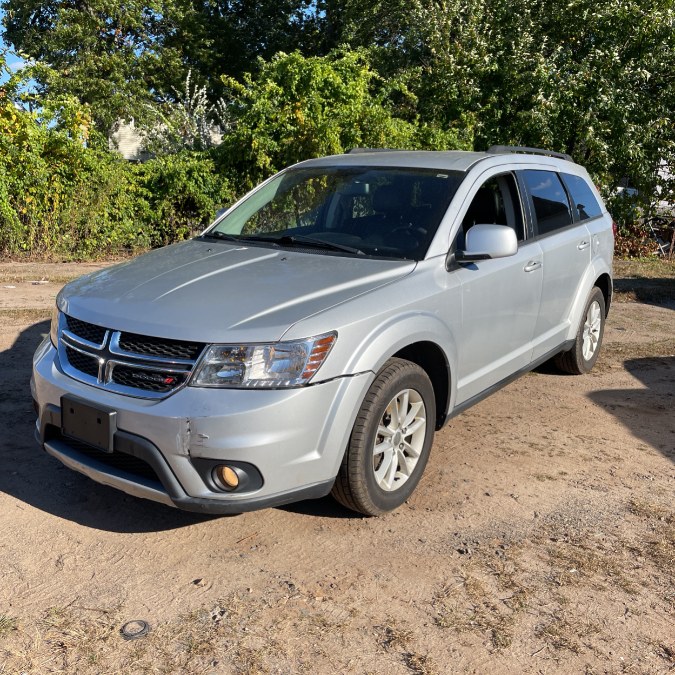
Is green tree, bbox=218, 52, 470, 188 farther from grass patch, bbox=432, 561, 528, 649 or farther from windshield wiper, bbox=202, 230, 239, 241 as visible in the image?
grass patch, bbox=432, 561, 528, 649

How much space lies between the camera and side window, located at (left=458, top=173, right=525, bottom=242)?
15.4ft

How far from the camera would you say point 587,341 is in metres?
6.46

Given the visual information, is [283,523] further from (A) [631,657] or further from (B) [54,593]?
(A) [631,657]

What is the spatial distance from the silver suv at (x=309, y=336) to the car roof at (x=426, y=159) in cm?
2

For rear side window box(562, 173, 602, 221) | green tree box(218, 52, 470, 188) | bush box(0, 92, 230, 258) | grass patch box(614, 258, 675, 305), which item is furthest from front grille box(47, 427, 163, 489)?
green tree box(218, 52, 470, 188)

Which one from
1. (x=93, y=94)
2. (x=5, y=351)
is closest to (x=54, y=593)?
(x=5, y=351)

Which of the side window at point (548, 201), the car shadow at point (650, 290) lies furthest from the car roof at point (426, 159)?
the car shadow at point (650, 290)

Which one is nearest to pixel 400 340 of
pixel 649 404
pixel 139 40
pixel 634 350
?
pixel 649 404

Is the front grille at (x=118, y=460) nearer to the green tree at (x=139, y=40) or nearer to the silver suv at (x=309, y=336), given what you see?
the silver suv at (x=309, y=336)

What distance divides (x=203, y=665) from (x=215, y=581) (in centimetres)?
57

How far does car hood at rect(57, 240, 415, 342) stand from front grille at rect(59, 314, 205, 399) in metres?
0.05

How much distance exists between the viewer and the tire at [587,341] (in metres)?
6.23

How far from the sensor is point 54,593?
3.25 metres

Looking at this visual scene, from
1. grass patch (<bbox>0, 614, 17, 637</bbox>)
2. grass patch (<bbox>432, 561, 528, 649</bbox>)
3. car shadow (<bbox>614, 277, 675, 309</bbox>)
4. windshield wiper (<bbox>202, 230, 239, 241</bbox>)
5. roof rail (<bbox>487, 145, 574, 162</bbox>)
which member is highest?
roof rail (<bbox>487, 145, 574, 162</bbox>)
